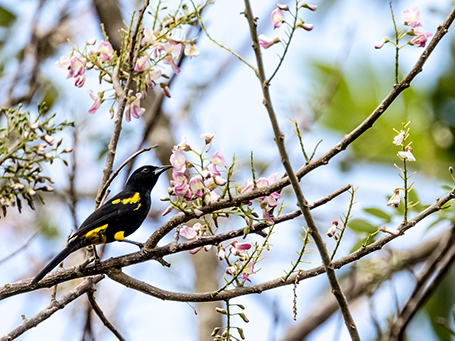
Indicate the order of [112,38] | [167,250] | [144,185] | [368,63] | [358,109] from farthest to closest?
[368,63] → [358,109] → [112,38] → [144,185] → [167,250]

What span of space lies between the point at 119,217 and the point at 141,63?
1050mm

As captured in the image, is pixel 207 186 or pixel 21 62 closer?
pixel 207 186

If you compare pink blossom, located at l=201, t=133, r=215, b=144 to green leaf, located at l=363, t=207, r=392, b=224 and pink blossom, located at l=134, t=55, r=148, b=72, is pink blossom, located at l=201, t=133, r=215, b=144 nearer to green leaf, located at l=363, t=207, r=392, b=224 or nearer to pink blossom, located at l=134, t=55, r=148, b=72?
pink blossom, located at l=134, t=55, r=148, b=72

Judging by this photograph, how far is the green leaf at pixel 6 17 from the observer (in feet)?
16.8

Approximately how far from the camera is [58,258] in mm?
2867

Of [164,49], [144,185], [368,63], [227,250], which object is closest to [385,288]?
[144,185]

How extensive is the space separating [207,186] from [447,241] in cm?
175

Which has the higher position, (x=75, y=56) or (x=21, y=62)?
(x=21, y=62)

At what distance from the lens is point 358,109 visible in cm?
603

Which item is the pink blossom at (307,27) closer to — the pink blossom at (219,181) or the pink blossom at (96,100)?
the pink blossom at (219,181)

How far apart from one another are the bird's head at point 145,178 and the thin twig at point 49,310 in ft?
4.18

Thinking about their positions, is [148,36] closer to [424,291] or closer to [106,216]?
[106,216]

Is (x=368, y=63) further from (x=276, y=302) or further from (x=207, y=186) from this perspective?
(x=207, y=186)

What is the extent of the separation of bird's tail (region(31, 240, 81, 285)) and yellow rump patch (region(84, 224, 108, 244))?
0.06 meters
